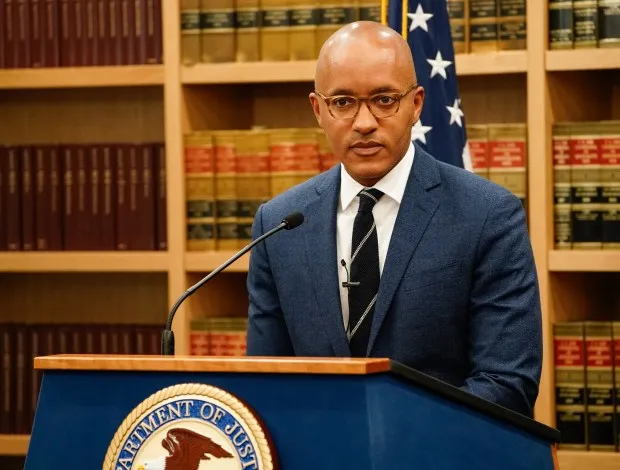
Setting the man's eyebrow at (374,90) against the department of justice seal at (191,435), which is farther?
the man's eyebrow at (374,90)

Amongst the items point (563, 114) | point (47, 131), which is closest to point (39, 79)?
point (47, 131)

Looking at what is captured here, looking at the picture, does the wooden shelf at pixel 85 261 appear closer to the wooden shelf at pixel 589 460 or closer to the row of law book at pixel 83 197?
the row of law book at pixel 83 197

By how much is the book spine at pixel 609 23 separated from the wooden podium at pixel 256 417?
2.04 metres

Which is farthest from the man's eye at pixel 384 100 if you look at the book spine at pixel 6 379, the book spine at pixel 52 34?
the book spine at pixel 6 379

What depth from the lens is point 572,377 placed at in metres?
3.36

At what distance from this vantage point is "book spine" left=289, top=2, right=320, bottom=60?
138 inches

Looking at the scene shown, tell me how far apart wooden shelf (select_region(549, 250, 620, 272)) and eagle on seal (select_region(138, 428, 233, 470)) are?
6.91 ft

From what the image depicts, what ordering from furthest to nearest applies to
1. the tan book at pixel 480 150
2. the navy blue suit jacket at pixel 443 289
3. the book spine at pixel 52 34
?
the book spine at pixel 52 34 → the tan book at pixel 480 150 → the navy blue suit jacket at pixel 443 289

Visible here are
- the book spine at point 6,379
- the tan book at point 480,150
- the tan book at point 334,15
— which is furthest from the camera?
the book spine at point 6,379

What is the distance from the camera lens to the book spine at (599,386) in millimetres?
3332

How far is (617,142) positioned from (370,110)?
1.57m

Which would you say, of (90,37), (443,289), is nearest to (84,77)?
(90,37)

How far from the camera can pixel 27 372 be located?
3.85 meters

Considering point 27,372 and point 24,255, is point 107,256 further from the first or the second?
point 27,372
